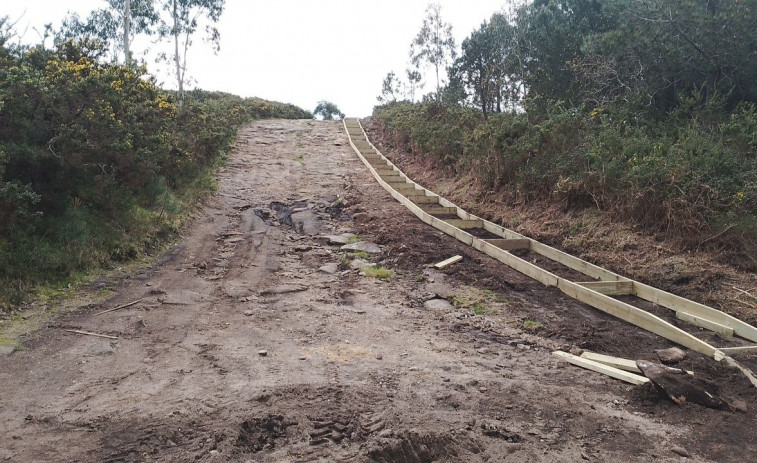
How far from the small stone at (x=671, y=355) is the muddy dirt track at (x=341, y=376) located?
0.13 m

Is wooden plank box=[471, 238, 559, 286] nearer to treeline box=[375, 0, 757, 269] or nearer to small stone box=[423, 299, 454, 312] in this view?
small stone box=[423, 299, 454, 312]

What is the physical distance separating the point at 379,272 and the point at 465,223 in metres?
3.10

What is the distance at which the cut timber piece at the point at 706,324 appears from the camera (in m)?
5.86

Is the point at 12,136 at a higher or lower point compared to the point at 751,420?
higher

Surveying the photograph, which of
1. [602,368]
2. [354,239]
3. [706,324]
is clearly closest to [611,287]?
[706,324]

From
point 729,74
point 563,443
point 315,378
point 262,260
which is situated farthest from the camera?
point 729,74

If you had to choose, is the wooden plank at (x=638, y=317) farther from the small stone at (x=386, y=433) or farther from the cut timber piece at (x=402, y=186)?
the cut timber piece at (x=402, y=186)

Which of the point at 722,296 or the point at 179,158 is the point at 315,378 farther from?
the point at 179,158

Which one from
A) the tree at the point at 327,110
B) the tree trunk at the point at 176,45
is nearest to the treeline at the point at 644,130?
the tree trunk at the point at 176,45

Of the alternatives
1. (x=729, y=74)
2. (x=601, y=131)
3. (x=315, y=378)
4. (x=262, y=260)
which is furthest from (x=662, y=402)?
(x=729, y=74)

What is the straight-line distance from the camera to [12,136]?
723 centimetres

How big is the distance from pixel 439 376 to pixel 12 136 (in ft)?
21.2

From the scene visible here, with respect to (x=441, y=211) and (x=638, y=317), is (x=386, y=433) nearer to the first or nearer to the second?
(x=638, y=317)

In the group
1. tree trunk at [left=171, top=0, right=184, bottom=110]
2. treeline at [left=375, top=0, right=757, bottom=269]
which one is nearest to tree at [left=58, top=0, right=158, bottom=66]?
tree trunk at [left=171, top=0, right=184, bottom=110]
